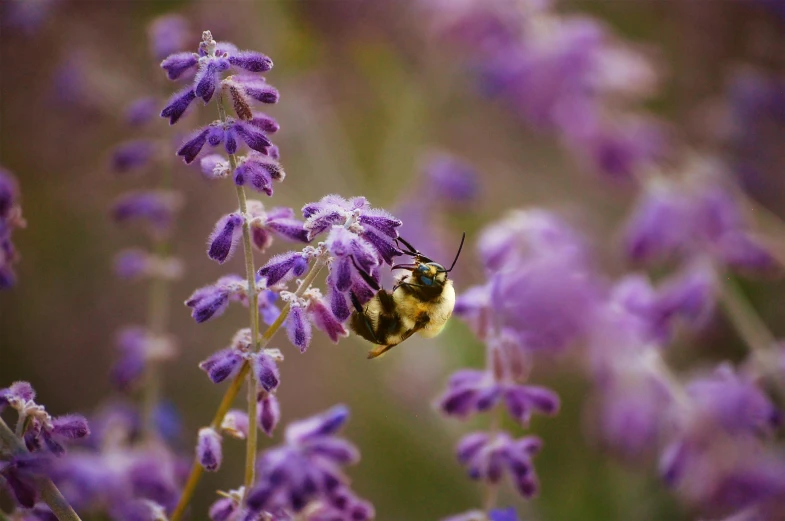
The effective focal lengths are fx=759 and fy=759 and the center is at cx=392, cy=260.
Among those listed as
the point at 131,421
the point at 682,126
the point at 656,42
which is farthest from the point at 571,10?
the point at 131,421

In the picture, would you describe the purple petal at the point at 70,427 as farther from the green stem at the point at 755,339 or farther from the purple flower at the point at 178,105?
the green stem at the point at 755,339

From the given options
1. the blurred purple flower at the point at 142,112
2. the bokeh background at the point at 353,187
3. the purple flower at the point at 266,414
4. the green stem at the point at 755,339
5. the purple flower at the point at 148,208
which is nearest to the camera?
the purple flower at the point at 266,414

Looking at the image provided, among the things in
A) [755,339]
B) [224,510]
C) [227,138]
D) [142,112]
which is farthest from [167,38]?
[755,339]

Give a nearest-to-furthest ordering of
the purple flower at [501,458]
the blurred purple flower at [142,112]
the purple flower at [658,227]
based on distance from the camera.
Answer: the purple flower at [501,458], the blurred purple flower at [142,112], the purple flower at [658,227]

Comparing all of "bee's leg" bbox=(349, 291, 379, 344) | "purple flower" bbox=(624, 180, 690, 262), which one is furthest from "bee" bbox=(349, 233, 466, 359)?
"purple flower" bbox=(624, 180, 690, 262)

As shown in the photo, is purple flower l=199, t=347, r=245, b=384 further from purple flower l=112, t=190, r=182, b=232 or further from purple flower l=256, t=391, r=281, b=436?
purple flower l=112, t=190, r=182, b=232

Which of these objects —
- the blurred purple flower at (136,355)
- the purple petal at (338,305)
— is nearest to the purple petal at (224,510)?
the purple petal at (338,305)

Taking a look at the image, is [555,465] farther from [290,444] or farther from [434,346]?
[290,444]
